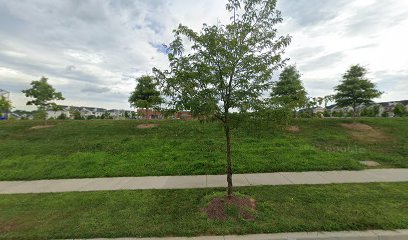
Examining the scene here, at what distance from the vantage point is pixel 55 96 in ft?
48.6

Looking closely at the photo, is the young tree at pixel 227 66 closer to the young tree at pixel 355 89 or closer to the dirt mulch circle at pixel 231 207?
the dirt mulch circle at pixel 231 207

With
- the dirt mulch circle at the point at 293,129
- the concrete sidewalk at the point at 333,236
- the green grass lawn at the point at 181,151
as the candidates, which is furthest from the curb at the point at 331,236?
the dirt mulch circle at the point at 293,129

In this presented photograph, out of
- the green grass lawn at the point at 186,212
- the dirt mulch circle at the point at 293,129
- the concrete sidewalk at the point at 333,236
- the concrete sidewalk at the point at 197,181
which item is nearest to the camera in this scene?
the concrete sidewalk at the point at 333,236

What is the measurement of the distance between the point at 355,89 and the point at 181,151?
11.6 m

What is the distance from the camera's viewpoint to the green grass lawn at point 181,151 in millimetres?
8078

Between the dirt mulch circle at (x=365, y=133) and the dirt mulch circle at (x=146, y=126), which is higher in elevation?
the dirt mulch circle at (x=146, y=126)

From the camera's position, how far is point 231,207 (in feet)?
15.4

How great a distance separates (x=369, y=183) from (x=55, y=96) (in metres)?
16.8

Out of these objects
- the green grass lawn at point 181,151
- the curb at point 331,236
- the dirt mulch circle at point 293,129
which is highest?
the dirt mulch circle at point 293,129

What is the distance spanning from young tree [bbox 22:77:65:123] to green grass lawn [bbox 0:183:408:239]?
1007 cm

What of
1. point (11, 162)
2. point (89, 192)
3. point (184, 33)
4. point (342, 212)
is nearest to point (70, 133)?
point (11, 162)

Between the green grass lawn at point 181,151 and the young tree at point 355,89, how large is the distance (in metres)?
1.71

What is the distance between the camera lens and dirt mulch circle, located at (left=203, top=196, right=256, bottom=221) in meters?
4.47

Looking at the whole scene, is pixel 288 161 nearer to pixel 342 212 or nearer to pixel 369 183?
pixel 369 183
